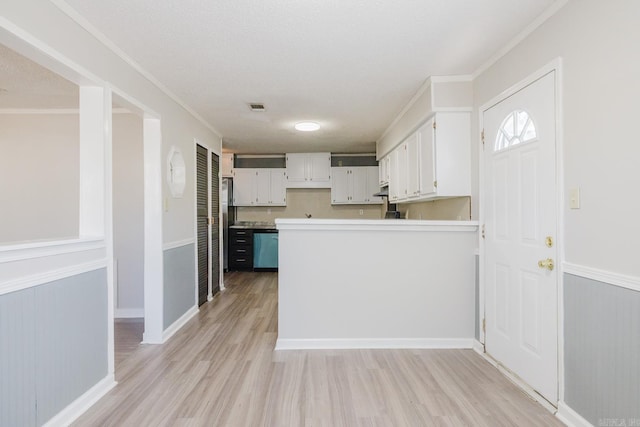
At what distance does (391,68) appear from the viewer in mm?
2666

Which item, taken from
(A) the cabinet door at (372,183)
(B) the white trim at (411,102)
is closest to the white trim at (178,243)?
(B) the white trim at (411,102)

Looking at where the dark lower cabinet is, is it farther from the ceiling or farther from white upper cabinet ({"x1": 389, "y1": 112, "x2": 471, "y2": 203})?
white upper cabinet ({"x1": 389, "y1": 112, "x2": 471, "y2": 203})

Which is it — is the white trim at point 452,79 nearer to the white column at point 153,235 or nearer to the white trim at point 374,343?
the white trim at point 374,343

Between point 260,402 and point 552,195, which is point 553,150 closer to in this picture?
point 552,195

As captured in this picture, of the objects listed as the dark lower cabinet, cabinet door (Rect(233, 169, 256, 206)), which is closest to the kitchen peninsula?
the dark lower cabinet

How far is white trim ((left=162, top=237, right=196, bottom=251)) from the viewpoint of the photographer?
3.05m

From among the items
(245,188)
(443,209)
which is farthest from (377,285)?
(245,188)

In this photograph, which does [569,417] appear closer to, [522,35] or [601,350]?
[601,350]

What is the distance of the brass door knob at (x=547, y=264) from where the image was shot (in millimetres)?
1904

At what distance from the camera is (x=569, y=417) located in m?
1.76

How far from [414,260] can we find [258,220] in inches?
178

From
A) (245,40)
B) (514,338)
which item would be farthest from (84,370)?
(514,338)

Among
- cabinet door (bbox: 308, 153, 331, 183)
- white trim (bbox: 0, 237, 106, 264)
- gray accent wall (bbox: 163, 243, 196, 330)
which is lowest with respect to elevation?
gray accent wall (bbox: 163, 243, 196, 330)

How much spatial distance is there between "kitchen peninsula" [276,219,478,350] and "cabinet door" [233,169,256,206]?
12.7 feet
